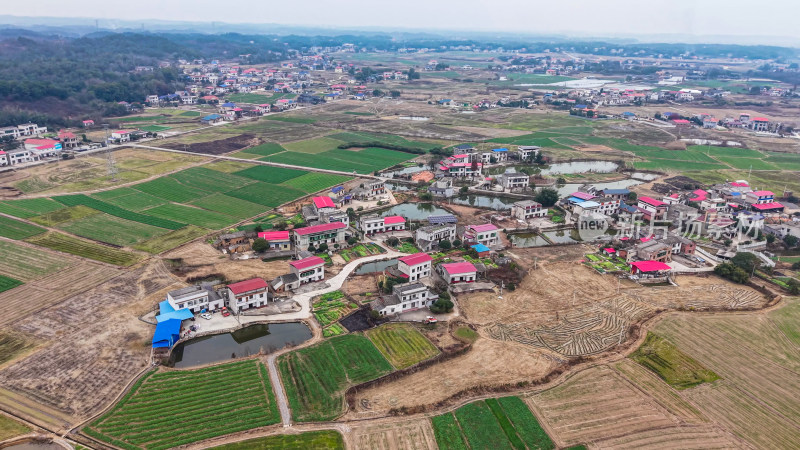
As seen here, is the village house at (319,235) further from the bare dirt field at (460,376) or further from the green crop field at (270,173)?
the green crop field at (270,173)

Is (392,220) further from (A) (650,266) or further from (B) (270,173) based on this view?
(B) (270,173)

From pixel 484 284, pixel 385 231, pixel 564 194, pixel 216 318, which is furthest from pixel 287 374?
pixel 564 194

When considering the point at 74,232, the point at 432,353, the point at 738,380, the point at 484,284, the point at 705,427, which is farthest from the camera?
the point at 74,232

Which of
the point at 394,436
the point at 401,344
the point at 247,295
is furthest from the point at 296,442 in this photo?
the point at 247,295

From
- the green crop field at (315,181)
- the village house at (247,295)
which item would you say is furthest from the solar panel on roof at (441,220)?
the village house at (247,295)

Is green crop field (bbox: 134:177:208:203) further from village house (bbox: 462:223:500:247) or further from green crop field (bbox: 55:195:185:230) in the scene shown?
village house (bbox: 462:223:500:247)

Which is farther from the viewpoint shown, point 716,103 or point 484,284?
point 716,103

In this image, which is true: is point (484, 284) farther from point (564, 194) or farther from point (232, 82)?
point (232, 82)
